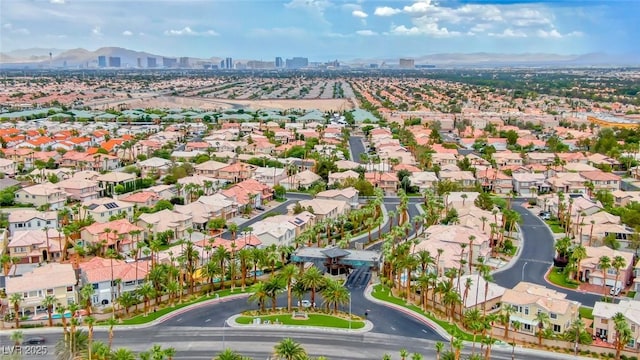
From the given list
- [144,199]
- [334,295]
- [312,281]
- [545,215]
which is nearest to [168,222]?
[144,199]

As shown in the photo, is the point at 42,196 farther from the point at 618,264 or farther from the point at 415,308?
the point at 618,264

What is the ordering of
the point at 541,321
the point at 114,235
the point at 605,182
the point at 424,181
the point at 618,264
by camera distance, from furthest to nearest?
1. the point at 424,181
2. the point at 605,182
3. the point at 114,235
4. the point at 618,264
5. the point at 541,321

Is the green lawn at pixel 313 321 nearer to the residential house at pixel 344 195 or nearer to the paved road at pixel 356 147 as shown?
the residential house at pixel 344 195

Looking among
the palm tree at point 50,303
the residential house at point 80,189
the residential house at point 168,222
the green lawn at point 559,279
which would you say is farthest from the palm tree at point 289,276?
the residential house at point 80,189

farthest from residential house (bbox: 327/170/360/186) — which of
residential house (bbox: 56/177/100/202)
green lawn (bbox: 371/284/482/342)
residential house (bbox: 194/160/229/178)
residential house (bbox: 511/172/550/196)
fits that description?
green lawn (bbox: 371/284/482/342)

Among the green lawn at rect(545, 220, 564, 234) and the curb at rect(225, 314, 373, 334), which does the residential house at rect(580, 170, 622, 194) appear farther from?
the curb at rect(225, 314, 373, 334)
